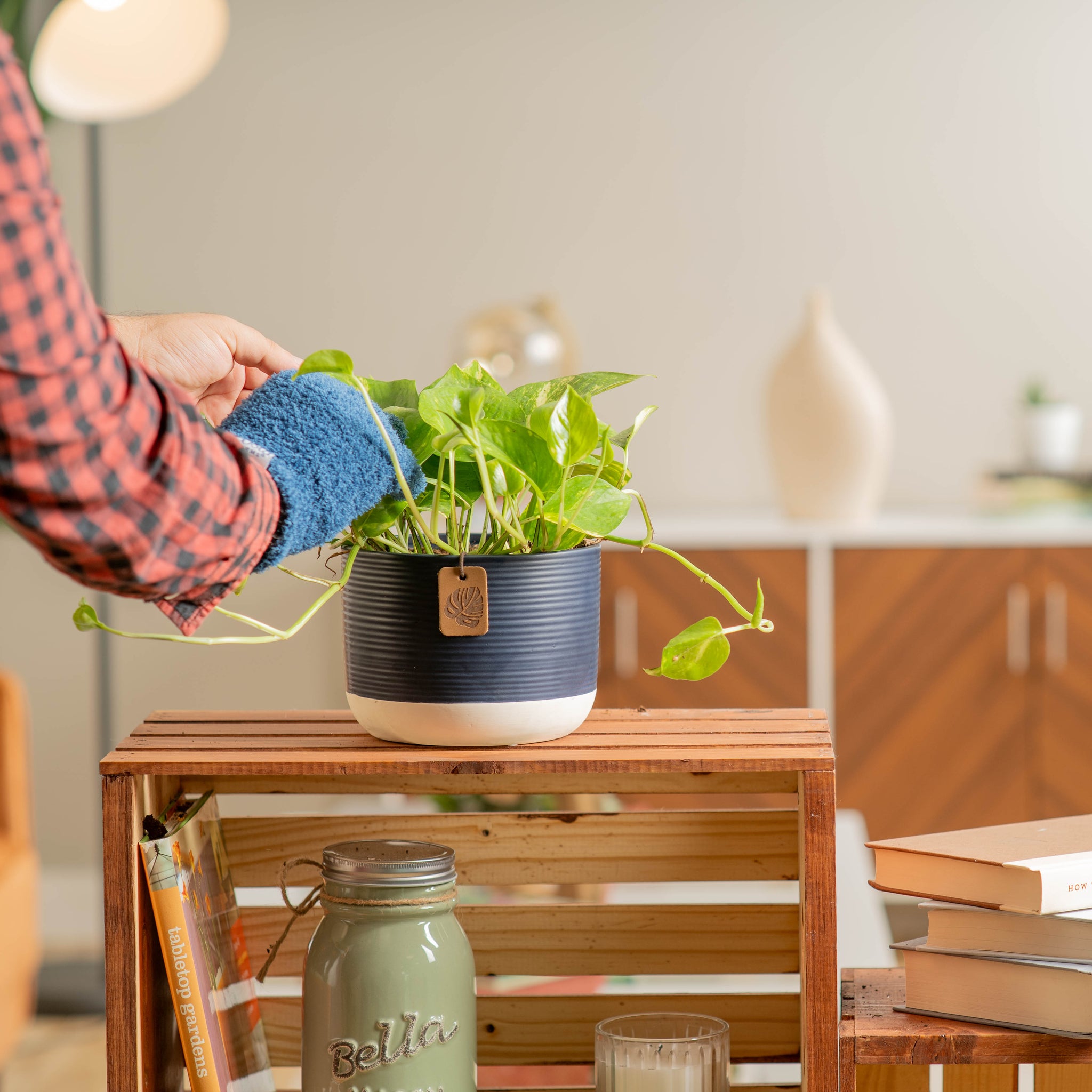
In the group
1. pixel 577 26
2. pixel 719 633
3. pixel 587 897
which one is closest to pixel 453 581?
pixel 719 633

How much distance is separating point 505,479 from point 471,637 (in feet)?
0.31

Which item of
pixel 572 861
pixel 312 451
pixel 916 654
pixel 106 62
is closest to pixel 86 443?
pixel 312 451

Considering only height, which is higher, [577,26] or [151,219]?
[577,26]

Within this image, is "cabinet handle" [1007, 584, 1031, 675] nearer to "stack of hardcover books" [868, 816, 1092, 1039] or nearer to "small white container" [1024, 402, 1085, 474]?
"small white container" [1024, 402, 1085, 474]

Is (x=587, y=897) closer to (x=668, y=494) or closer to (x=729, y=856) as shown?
(x=729, y=856)

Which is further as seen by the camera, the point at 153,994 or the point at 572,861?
the point at 572,861

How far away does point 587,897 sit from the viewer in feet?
5.36

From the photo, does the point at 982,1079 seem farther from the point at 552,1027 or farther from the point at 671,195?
the point at 671,195

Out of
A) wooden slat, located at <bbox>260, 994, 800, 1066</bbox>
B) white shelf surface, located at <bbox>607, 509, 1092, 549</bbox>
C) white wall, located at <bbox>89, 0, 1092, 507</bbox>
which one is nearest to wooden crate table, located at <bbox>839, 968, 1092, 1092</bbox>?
wooden slat, located at <bbox>260, 994, 800, 1066</bbox>

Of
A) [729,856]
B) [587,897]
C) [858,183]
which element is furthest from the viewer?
[858,183]

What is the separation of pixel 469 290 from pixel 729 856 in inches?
105

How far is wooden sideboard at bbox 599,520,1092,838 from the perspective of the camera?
2.85 metres

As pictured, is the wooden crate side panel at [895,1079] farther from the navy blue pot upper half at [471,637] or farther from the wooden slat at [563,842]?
the navy blue pot upper half at [471,637]

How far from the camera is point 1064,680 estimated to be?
284 centimetres
